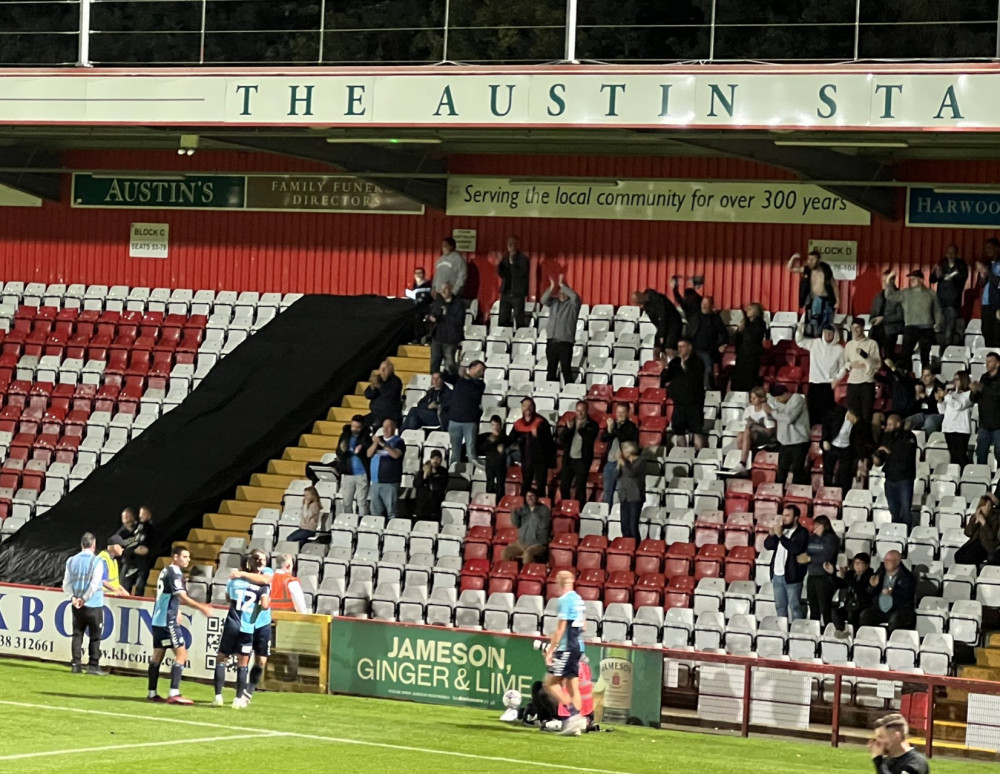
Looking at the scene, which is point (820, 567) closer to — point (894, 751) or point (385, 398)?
point (385, 398)

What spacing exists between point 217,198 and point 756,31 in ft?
33.8

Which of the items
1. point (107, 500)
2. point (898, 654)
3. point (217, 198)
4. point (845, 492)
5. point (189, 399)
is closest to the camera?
point (898, 654)

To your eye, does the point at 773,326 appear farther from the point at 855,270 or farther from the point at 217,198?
the point at 217,198

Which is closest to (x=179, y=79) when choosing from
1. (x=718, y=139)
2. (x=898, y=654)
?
(x=718, y=139)

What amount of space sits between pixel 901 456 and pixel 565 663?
258 inches

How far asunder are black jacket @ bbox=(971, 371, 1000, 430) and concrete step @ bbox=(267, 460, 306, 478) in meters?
9.51

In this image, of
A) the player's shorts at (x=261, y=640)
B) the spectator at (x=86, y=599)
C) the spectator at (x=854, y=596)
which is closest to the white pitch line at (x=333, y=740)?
the player's shorts at (x=261, y=640)

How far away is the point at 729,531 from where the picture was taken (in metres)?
22.4

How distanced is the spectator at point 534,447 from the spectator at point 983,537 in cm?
546

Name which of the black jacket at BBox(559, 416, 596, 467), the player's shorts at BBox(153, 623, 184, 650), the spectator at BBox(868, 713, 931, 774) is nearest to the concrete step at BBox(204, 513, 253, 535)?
the black jacket at BBox(559, 416, 596, 467)

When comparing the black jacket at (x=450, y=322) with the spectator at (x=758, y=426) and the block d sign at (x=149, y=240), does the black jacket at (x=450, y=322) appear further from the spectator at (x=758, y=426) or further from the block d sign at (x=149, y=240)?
the block d sign at (x=149, y=240)

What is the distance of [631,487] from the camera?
22.3m

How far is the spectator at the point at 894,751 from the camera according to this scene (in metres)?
10.2

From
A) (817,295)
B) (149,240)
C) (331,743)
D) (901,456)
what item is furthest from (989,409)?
(149,240)
